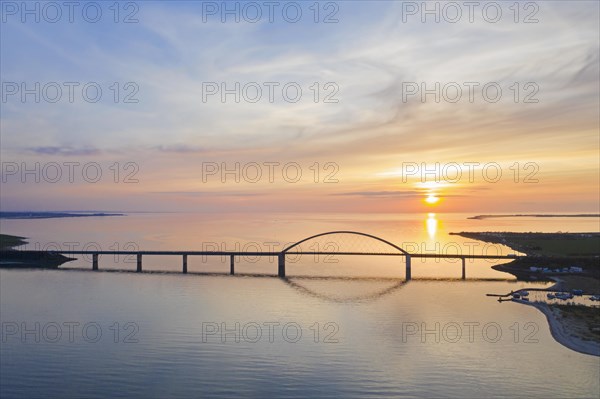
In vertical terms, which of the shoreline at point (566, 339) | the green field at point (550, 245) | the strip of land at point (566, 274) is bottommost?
the shoreline at point (566, 339)

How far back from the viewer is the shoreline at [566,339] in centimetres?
3598

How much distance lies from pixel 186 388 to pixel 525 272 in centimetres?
6569

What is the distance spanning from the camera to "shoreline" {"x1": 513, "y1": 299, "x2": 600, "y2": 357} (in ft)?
118

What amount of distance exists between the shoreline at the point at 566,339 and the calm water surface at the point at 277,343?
753 mm

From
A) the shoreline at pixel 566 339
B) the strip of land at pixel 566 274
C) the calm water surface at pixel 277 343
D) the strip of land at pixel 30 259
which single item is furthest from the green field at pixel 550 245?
the strip of land at pixel 30 259

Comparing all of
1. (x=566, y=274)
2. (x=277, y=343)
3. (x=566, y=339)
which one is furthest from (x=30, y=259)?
(x=566, y=274)

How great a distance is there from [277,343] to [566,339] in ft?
71.0

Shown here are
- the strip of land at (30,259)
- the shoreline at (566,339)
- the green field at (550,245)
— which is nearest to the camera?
the shoreline at (566,339)

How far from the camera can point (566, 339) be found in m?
39.2

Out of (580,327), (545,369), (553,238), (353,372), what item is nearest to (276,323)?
(353,372)

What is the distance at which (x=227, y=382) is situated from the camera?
29.2 m

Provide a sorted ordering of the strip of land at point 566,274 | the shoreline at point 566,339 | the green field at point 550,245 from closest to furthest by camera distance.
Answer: the shoreline at point 566,339, the strip of land at point 566,274, the green field at point 550,245

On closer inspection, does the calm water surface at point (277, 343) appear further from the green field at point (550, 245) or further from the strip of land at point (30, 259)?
the green field at point (550, 245)

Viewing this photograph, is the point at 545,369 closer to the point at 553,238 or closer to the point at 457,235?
the point at 553,238
